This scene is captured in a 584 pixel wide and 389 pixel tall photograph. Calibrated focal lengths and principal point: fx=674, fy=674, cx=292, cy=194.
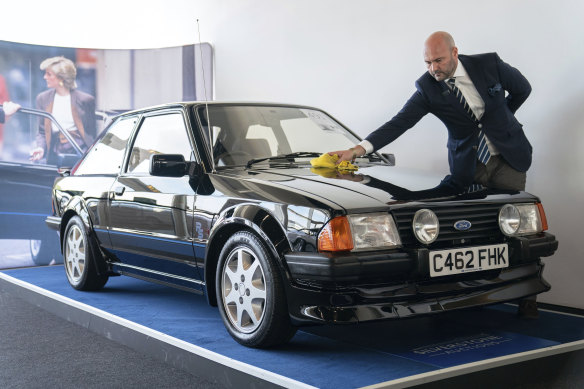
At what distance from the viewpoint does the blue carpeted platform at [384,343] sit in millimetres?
2932

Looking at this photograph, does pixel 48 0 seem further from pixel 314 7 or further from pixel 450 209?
pixel 450 209

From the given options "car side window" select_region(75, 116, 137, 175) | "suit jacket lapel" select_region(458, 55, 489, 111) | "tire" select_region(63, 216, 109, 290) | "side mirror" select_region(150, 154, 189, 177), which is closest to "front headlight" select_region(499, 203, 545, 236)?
"suit jacket lapel" select_region(458, 55, 489, 111)

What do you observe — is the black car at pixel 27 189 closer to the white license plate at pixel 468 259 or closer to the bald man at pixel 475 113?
the bald man at pixel 475 113

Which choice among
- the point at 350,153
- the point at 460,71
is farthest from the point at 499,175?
the point at 350,153

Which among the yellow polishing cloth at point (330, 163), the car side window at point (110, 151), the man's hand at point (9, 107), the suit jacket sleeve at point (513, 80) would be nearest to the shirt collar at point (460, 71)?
the suit jacket sleeve at point (513, 80)

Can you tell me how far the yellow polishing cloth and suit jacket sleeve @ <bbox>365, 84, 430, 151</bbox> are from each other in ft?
1.43

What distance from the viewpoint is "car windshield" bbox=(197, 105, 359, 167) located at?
3967mm

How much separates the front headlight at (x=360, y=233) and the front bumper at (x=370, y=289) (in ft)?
0.20

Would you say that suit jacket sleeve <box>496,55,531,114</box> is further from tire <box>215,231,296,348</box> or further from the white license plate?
tire <box>215,231,296,348</box>

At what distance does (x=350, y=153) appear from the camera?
4004 millimetres

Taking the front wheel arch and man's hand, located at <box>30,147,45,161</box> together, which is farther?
man's hand, located at <box>30,147,45,161</box>

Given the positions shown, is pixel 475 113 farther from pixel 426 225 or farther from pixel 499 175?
pixel 426 225

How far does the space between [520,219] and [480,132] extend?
0.87m

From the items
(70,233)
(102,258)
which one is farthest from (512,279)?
(70,233)
